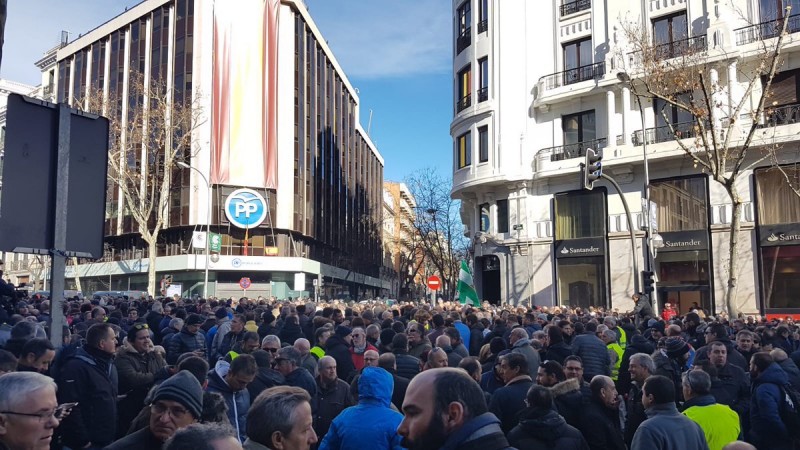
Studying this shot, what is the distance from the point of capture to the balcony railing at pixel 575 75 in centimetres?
2980

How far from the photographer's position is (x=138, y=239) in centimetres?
5316

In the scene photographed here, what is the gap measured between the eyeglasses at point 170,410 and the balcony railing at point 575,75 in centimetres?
2908

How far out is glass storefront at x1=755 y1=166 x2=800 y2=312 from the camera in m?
24.8

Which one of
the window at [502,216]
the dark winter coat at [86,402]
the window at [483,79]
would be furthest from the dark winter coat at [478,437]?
the window at [483,79]

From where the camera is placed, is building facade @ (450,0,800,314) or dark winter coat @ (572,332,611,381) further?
building facade @ (450,0,800,314)

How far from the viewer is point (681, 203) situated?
2758 centimetres

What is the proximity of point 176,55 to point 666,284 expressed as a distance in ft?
132

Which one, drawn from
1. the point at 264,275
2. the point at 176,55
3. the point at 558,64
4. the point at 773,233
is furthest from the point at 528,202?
the point at 176,55

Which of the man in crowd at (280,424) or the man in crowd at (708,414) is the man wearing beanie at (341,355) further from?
the man in crowd at (280,424)

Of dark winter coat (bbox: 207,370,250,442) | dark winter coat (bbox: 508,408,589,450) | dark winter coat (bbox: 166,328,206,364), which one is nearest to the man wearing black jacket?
dark winter coat (bbox: 207,370,250,442)

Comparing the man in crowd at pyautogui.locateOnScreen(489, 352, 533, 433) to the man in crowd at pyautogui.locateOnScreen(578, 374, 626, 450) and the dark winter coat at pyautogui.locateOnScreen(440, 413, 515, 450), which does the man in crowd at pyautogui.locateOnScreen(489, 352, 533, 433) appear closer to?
the man in crowd at pyautogui.locateOnScreen(578, 374, 626, 450)

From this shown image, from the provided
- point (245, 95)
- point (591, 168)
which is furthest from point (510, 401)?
point (245, 95)

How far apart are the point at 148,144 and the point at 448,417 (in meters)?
39.9

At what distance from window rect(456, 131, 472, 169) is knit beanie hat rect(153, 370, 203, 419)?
3065cm
